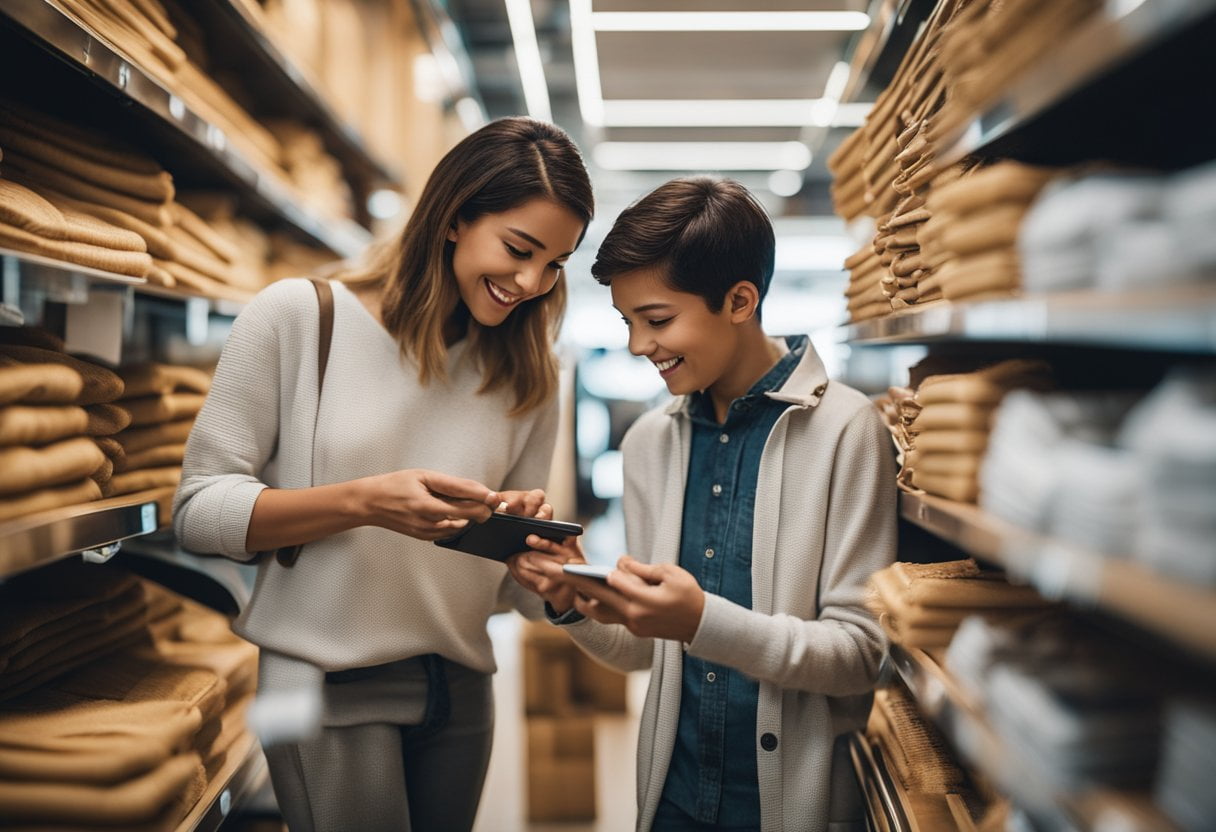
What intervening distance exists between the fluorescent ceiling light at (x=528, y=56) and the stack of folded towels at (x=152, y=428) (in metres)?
1.51

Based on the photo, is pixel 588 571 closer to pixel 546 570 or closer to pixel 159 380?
pixel 546 570

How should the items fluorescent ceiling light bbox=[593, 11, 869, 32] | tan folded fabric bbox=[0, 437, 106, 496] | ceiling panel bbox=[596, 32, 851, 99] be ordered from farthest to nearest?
ceiling panel bbox=[596, 32, 851, 99] → fluorescent ceiling light bbox=[593, 11, 869, 32] → tan folded fabric bbox=[0, 437, 106, 496]

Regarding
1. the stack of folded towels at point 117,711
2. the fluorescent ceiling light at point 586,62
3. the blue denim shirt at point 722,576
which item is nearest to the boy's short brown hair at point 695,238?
the blue denim shirt at point 722,576

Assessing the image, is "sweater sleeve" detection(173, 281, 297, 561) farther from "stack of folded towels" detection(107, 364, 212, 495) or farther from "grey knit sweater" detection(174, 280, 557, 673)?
"stack of folded towels" detection(107, 364, 212, 495)

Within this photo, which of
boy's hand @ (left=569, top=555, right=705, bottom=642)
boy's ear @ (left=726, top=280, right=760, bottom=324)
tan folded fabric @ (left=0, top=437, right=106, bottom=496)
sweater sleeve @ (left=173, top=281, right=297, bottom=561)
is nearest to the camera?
tan folded fabric @ (left=0, top=437, right=106, bottom=496)

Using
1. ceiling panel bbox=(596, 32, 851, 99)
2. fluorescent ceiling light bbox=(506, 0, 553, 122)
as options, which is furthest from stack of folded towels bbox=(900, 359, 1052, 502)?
ceiling panel bbox=(596, 32, 851, 99)

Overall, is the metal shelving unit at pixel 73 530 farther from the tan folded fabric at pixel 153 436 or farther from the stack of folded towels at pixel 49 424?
the tan folded fabric at pixel 153 436

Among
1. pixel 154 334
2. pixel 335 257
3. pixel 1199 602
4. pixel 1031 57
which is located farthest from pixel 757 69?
pixel 1199 602

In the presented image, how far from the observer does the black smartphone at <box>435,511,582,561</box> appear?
64.9 inches

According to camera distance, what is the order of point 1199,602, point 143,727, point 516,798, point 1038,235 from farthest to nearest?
point 516,798 → point 143,727 → point 1038,235 → point 1199,602

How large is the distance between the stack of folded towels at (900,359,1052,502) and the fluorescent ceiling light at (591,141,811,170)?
4217 millimetres

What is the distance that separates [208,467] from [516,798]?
2.67 meters

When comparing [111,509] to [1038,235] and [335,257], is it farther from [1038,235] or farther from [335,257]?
[335,257]

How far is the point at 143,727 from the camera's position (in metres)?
1.51
